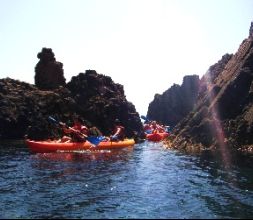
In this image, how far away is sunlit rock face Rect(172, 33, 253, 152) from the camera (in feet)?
139

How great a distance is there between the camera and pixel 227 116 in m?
45.5

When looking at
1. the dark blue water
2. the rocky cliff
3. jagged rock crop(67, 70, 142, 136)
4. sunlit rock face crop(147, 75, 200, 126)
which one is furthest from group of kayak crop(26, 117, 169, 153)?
sunlit rock face crop(147, 75, 200, 126)

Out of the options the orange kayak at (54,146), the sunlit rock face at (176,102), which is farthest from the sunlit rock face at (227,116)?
the sunlit rock face at (176,102)

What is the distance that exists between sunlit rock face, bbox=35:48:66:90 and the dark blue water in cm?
5441

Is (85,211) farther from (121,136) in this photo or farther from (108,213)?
(121,136)

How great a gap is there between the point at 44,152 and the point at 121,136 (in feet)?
50.6

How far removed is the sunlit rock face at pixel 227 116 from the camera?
42312mm

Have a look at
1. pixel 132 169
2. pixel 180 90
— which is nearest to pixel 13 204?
pixel 132 169

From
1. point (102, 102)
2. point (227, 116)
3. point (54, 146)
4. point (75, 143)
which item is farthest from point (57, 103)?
point (227, 116)

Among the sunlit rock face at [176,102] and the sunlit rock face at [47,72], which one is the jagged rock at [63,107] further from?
the sunlit rock face at [176,102]

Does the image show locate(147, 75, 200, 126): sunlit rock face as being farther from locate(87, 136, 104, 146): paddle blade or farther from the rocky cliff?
locate(87, 136, 104, 146): paddle blade

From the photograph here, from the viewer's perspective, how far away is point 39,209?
16.5 meters

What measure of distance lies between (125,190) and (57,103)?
55.0 meters

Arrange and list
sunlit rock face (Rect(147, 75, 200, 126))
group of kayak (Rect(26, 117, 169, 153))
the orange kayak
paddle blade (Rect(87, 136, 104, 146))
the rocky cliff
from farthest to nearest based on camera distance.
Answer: sunlit rock face (Rect(147, 75, 200, 126)) → the rocky cliff → paddle blade (Rect(87, 136, 104, 146)) → group of kayak (Rect(26, 117, 169, 153)) → the orange kayak
